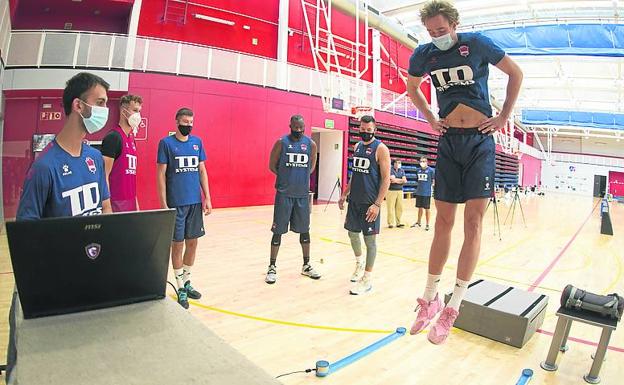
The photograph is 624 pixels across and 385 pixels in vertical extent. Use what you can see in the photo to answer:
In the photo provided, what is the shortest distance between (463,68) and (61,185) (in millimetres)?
2072

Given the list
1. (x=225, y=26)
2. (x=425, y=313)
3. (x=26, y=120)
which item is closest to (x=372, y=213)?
(x=425, y=313)

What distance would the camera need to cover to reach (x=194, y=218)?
146 inches

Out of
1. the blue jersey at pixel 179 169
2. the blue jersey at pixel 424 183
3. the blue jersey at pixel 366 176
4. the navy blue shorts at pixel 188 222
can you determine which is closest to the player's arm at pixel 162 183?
the blue jersey at pixel 179 169

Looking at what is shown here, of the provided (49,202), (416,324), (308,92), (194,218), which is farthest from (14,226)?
(308,92)

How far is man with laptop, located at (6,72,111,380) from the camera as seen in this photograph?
162 centimetres

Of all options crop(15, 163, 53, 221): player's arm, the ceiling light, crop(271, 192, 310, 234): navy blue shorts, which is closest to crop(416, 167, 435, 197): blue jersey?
crop(271, 192, 310, 234): navy blue shorts

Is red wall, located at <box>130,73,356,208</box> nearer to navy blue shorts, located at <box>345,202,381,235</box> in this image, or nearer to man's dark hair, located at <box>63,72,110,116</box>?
navy blue shorts, located at <box>345,202,381,235</box>

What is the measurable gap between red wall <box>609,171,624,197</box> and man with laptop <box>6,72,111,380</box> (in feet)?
133

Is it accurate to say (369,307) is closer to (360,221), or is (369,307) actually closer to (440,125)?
(360,221)

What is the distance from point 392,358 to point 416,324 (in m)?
0.69

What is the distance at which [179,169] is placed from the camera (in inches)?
141

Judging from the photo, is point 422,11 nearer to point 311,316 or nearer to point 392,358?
point 392,358

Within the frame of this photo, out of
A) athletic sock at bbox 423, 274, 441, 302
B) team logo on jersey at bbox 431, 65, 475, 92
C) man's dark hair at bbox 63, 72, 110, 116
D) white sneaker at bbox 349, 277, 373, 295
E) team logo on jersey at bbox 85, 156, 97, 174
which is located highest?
team logo on jersey at bbox 431, 65, 475, 92

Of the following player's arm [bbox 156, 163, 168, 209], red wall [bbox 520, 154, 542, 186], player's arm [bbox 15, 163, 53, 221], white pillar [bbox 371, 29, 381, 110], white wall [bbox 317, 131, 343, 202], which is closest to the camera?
player's arm [bbox 15, 163, 53, 221]
